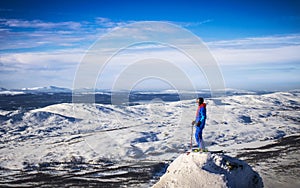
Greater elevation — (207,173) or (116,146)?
(207,173)

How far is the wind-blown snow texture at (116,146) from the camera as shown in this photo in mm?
19594

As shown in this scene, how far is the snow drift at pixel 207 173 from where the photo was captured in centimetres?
1016

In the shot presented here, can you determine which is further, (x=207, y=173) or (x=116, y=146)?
(x=116, y=146)

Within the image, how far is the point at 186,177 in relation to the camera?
33.8ft

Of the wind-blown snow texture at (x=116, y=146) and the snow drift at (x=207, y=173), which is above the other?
the snow drift at (x=207, y=173)

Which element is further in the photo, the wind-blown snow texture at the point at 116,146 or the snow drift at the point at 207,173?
the wind-blown snow texture at the point at 116,146

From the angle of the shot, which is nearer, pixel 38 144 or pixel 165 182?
pixel 165 182

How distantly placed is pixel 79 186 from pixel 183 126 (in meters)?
22.9

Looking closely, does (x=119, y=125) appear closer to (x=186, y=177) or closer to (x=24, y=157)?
(x=24, y=157)

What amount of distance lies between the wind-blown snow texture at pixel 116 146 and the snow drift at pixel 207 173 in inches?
276

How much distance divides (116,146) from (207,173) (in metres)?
18.7

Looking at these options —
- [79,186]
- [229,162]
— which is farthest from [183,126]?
[229,162]

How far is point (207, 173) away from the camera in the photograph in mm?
10273

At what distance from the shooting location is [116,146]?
28.1m
